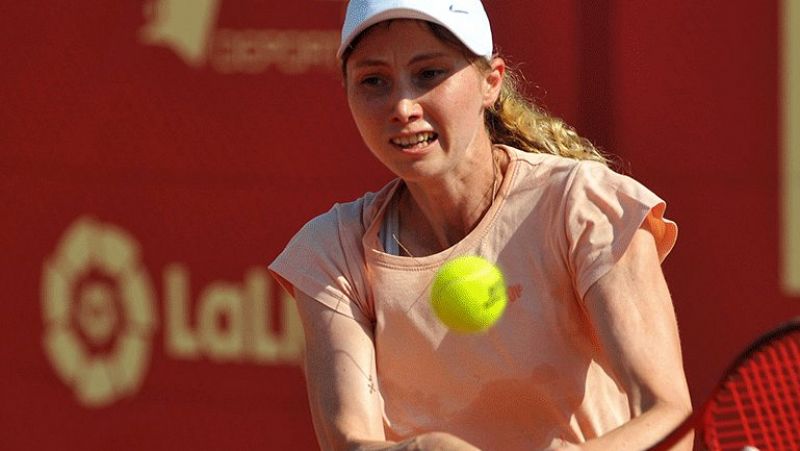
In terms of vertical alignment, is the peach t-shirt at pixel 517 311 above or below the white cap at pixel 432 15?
below

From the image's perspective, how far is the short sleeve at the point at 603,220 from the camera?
224cm

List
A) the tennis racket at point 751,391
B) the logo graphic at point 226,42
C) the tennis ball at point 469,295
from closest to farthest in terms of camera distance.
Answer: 1. the tennis racket at point 751,391
2. the tennis ball at point 469,295
3. the logo graphic at point 226,42

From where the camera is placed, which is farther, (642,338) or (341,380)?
(341,380)

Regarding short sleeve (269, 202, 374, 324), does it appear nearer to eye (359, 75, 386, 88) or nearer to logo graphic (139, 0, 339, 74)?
eye (359, 75, 386, 88)

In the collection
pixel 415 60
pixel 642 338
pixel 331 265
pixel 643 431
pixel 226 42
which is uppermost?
pixel 226 42

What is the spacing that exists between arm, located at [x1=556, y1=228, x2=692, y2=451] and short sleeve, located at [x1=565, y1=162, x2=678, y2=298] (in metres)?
0.02

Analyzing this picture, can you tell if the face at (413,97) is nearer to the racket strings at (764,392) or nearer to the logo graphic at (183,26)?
the racket strings at (764,392)

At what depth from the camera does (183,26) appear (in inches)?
160

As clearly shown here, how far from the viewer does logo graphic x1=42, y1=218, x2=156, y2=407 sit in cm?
421

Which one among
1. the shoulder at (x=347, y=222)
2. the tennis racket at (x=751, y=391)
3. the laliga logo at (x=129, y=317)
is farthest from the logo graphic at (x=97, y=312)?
the tennis racket at (x=751, y=391)

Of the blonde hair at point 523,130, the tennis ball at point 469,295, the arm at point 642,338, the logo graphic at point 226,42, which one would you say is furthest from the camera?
the logo graphic at point 226,42

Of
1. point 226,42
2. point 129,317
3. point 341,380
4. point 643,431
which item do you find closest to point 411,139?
point 341,380

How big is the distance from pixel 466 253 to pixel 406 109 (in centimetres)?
24

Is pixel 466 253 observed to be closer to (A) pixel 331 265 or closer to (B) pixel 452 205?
(B) pixel 452 205
